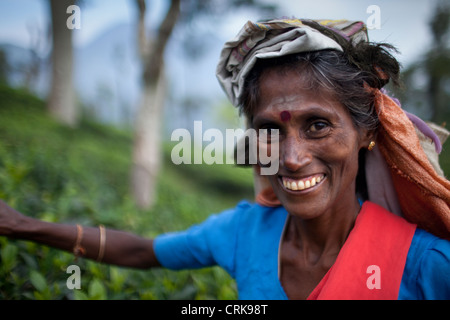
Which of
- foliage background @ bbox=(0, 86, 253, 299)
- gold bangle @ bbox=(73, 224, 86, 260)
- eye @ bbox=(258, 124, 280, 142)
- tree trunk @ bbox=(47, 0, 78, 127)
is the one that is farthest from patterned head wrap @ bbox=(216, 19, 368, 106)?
tree trunk @ bbox=(47, 0, 78, 127)

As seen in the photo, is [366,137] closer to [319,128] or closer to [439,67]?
[319,128]

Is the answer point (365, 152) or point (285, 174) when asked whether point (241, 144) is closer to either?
point (285, 174)

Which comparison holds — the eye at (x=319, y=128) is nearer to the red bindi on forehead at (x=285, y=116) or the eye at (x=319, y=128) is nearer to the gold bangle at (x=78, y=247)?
the red bindi on forehead at (x=285, y=116)

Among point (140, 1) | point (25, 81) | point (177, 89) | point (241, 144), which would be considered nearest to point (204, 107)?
point (177, 89)

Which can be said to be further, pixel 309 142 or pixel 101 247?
pixel 101 247

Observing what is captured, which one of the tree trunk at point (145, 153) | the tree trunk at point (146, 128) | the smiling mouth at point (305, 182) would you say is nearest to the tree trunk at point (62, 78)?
the tree trunk at point (146, 128)

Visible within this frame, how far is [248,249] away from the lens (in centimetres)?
188

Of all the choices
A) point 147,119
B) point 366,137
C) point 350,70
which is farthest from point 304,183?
point 147,119

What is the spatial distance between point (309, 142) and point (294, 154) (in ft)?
0.30

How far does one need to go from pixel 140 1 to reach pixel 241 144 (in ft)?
17.4

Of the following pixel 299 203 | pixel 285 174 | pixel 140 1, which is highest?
pixel 140 1

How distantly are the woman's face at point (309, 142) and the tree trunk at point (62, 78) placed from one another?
33.4 feet

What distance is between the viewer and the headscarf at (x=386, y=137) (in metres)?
1.48
